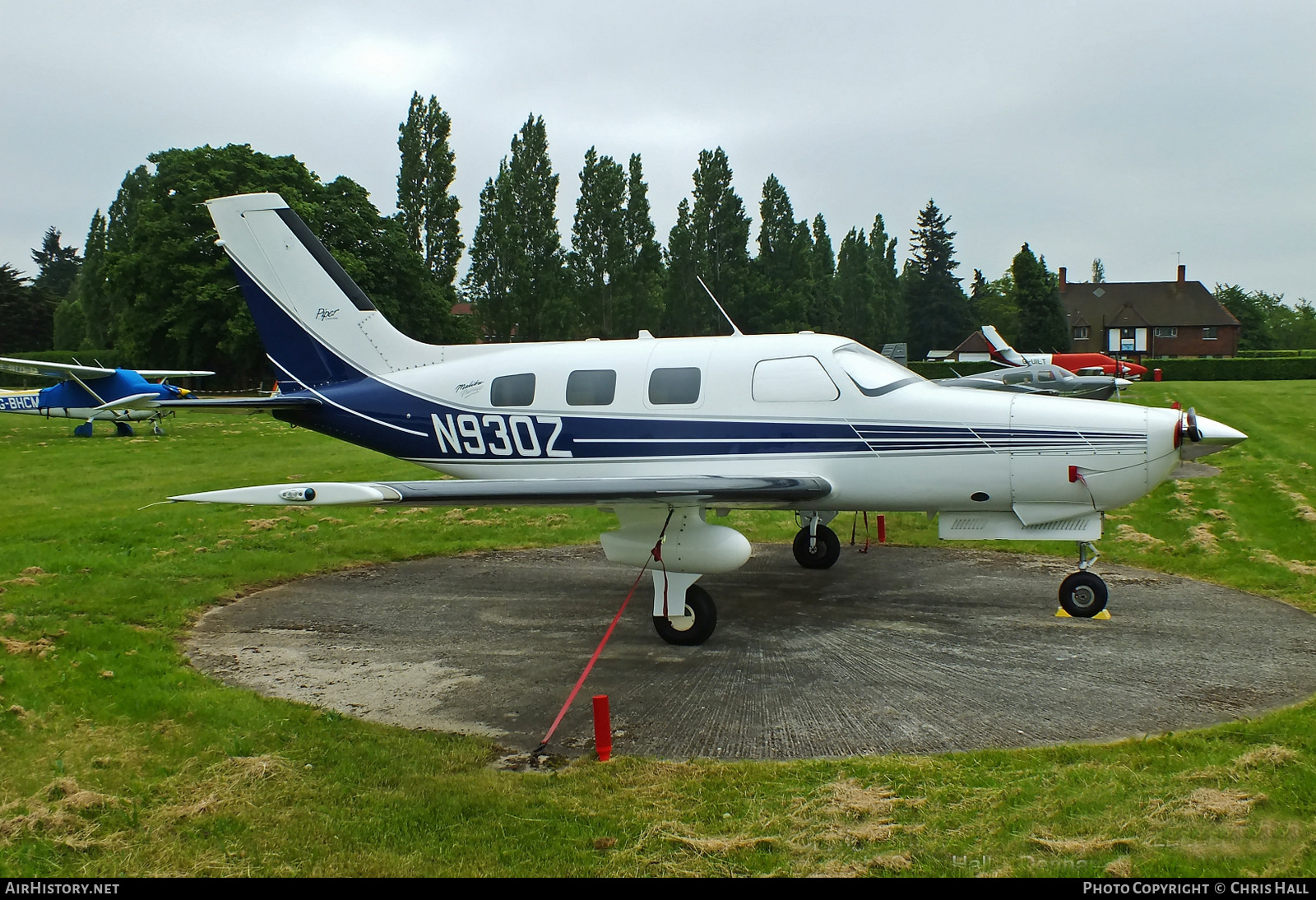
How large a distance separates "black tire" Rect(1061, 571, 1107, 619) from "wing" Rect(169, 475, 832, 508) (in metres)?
2.37

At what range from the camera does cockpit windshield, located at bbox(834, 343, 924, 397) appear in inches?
331

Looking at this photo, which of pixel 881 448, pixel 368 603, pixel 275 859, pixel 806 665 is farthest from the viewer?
pixel 368 603

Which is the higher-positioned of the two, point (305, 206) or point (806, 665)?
point (305, 206)

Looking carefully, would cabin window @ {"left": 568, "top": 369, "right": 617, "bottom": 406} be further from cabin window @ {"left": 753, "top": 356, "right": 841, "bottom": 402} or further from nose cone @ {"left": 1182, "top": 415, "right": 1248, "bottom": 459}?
nose cone @ {"left": 1182, "top": 415, "right": 1248, "bottom": 459}

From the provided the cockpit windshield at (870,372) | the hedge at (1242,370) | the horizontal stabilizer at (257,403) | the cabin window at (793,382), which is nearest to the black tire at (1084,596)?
the cockpit windshield at (870,372)

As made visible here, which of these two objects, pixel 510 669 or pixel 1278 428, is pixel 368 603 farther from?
pixel 1278 428

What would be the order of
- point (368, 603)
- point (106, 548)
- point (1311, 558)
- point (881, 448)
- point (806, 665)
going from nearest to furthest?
point (806, 665), point (881, 448), point (368, 603), point (1311, 558), point (106, 548)

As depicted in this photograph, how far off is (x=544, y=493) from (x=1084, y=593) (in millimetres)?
4980

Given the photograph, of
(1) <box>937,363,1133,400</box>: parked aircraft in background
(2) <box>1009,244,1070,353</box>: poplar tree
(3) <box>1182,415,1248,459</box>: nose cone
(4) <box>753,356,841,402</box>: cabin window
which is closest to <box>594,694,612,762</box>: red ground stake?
(4) <box>753,356,841,402</box>: cabin window

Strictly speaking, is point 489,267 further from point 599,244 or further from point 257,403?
point 257,403

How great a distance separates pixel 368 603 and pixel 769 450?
15.3ft

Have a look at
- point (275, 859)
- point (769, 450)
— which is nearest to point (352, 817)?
point (275, 859)

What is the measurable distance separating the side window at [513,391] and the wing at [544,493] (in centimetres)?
173

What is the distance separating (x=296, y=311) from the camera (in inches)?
424
